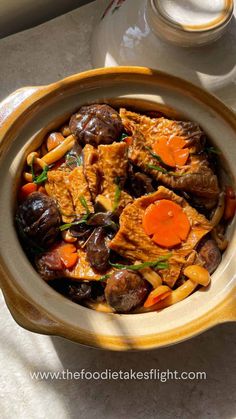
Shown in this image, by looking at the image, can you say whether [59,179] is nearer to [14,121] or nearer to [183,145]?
[14,121]

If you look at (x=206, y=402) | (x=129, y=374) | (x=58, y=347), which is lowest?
(x=206, y=402)

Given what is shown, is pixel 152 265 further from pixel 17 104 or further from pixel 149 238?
pixel 17 104

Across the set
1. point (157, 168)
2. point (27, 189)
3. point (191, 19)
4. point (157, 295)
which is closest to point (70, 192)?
point (27, 189)

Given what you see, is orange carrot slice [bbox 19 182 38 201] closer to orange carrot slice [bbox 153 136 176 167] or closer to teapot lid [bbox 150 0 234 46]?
orange carrot slice [bbox 153 136 176 167]

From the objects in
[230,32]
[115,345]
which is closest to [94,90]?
[230,32]

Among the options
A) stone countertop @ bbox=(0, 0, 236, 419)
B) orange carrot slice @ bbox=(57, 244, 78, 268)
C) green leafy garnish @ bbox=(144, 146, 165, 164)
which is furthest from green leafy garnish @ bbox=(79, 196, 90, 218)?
stone countertop @ bbox=(0, 0, 236, 419)

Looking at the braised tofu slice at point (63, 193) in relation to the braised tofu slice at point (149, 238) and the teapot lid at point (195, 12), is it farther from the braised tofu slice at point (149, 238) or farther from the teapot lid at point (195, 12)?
the teapot lid at point (195, 12)
